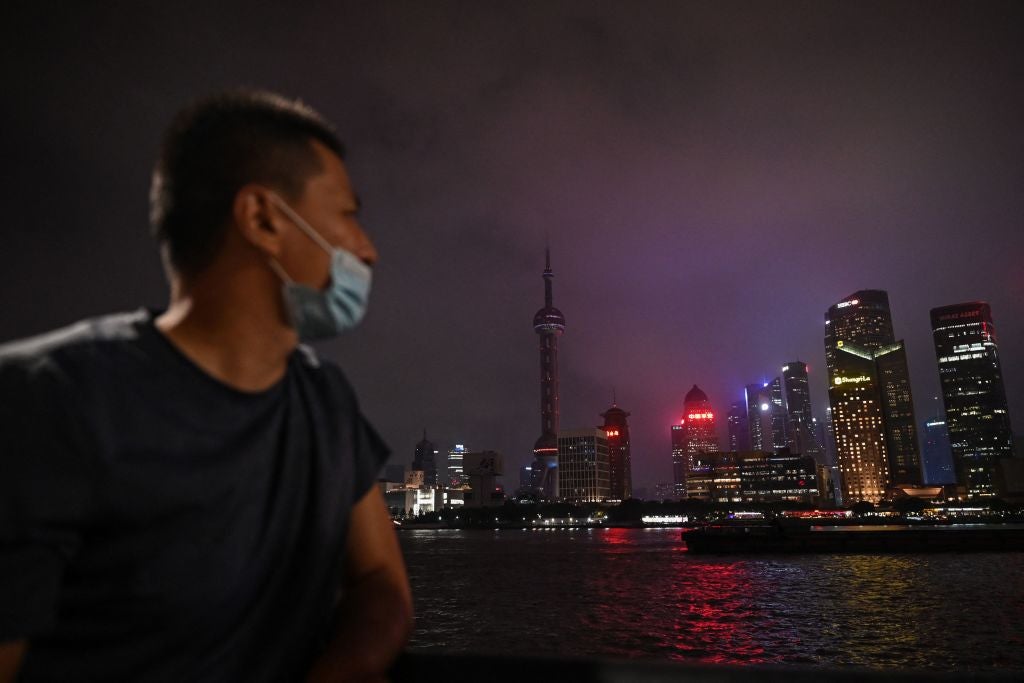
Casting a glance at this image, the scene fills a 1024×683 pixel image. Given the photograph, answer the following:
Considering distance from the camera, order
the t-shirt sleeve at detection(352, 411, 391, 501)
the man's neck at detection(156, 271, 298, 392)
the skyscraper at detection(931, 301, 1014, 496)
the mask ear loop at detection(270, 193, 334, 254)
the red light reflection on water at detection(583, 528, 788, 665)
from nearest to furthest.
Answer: the man's neck at detection(156, 271, 298, 392) < the mask ear loop at detection(270, 193, 334, 254) < the t-shirt sleeve at detection(352, 411, 391, 501) < the red light reflection on water at detection(583, 528, 788, 665) < the skyscraper at detection(931, 301, 1014, 496)

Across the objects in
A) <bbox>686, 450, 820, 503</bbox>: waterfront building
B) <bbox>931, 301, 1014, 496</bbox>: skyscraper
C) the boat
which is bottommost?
the boat

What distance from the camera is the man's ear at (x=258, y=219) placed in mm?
1305

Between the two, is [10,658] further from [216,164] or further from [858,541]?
[858,541]

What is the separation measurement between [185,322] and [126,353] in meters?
0.17

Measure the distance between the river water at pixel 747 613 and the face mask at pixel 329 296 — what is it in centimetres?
808

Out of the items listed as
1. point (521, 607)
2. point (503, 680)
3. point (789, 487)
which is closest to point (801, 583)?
point (521, 607)

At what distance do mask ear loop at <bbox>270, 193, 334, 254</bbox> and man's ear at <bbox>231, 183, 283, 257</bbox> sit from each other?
0.02 metres

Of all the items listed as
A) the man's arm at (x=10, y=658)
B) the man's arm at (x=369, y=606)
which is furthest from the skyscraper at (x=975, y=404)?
the man's arm at (x=10, y=658)

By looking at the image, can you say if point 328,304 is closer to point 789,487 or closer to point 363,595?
point 363,595

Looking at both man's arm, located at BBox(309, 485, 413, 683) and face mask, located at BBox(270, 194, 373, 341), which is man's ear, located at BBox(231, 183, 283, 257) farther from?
man's arm, located at BBox(309, 485, 413, 683)

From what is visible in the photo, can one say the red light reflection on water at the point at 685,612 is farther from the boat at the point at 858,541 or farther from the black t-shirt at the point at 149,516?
the boat at the point at 858,541

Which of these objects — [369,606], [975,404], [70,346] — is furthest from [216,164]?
[975,404]

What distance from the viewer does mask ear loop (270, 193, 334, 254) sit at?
1.34 m

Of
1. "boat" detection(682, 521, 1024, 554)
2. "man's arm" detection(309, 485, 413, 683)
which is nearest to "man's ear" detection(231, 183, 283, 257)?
"man's arm" detection(309, 485, 413, 683)
